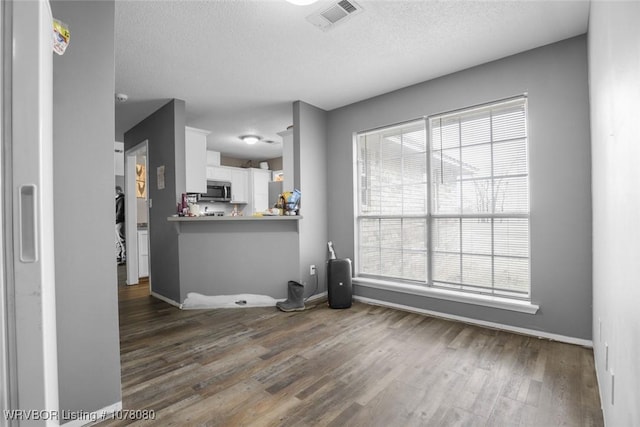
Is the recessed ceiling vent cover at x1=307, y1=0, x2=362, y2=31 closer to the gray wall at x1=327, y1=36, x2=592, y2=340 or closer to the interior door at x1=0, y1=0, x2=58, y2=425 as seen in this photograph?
the gray wall at x1=327, y1=36, x2=592, y2=340

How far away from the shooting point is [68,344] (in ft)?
4.93

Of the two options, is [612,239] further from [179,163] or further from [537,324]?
[179,163]

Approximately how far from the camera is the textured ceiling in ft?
6.72

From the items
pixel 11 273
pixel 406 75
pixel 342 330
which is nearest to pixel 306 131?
pixel 406 75

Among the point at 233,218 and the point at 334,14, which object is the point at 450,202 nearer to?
the point at 334,14

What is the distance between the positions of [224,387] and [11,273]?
1.47m

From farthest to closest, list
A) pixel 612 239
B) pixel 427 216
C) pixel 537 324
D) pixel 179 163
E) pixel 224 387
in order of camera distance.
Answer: pixel 179 163, pixel 427 216, pixel 537 324, pixel 224 387, pixel 612 239

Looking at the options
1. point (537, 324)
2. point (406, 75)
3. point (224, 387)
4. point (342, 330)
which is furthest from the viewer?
point (406, 75)

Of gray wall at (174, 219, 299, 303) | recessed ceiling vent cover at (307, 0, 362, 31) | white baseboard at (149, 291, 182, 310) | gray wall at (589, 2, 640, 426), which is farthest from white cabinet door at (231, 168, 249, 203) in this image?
gray wall at (589, 2, 640, 426)

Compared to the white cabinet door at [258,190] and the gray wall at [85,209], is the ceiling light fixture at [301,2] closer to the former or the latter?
the gray wall at [85,209]

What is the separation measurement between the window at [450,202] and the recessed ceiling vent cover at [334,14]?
1.51 m

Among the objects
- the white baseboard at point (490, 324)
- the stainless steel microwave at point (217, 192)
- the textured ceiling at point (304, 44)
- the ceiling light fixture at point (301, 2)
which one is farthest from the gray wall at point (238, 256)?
the stainless steel microwave at point (217, 192)

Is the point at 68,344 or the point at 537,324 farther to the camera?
the point at 537,324

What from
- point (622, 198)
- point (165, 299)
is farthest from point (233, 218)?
point (622, 198)
